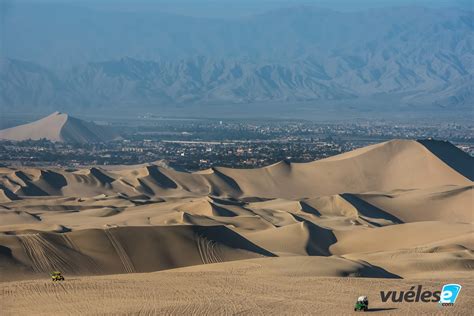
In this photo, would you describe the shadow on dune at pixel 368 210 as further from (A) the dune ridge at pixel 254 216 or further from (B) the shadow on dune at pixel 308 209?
(B) the shadow on dune at pixel 308 209

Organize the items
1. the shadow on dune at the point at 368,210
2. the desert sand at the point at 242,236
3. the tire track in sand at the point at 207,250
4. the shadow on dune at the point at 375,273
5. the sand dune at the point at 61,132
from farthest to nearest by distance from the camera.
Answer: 1. the sand dune at the point at 61,132
2. the shadow on dune at the point at 368,210
3. the tire track in sand at the point at 207,250
4. the shadow on dune at the point at 375,273
5. the desert sand at the point at 242,236

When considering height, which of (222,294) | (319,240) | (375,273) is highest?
(222,294)

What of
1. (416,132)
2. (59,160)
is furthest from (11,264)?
(416,132)

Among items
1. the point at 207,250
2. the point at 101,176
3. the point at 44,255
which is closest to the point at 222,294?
the point at 44,255

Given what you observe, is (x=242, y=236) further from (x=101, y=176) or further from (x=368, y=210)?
(x=101, y=176)

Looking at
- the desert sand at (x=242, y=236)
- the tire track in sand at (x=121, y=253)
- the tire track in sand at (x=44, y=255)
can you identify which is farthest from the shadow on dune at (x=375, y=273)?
the tire track in sand at (x=44, y=255)

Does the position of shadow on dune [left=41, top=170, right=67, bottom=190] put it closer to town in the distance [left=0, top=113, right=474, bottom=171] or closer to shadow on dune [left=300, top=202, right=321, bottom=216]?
town in the distance [left=0, top=113, right=474, bottom=171]

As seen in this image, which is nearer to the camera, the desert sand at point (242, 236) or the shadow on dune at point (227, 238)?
the desert sand at point (242, 236)
